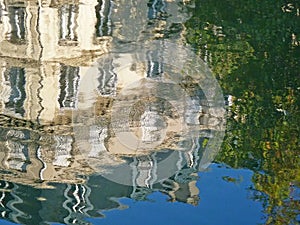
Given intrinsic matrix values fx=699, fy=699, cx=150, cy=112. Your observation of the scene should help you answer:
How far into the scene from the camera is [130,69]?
29.0 ft

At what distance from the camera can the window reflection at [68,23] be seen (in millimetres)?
10688

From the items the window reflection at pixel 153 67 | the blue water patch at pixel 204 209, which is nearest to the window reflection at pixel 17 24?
the window reflection at pixel 153 67

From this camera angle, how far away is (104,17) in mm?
12414

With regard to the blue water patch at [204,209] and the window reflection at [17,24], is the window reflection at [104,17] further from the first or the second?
the blue water patch at [204,209]

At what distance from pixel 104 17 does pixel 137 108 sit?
17.5 feet

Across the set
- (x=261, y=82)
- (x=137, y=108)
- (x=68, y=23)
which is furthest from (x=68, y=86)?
(x=68, y=23)

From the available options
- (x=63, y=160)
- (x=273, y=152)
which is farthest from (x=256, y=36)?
(x=63, y=160)

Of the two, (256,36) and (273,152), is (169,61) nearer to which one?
(256,36)

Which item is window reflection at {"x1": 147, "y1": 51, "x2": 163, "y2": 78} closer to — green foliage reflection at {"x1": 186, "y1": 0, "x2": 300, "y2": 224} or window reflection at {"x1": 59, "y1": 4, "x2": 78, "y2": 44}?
green foliage reflection at {"x1": 186, "y1": 0, "x2": 300, "y2": 224}

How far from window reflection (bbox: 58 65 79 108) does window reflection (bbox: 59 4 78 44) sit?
176cm

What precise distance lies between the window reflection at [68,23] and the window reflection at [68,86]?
1.76 m

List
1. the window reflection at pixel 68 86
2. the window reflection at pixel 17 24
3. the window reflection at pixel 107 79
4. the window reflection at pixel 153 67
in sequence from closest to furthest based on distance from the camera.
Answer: the window reflection at pixel 68 86 < the window reflection at pixel 107 79 < the window reflection at pixel 153 67 < the window reflection at pixel 17 24

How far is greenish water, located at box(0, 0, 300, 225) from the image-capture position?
5.43 meters

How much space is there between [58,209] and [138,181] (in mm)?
792
